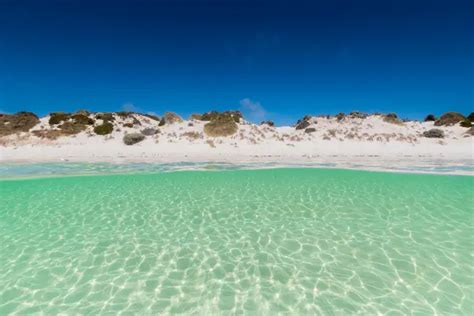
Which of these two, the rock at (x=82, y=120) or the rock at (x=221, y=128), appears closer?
the rock at (x=221, y=128)

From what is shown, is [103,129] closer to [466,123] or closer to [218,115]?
[218,115]

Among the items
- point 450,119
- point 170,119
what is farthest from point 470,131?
point 170,119

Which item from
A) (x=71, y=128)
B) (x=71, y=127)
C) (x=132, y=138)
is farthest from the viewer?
(x=71, y=127)

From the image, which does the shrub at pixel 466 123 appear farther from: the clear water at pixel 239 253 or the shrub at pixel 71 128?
the shrub at pixel 71 128

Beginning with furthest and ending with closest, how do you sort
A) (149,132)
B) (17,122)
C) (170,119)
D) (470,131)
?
(170,119) → (17,122) → (149,132) → (470,131)

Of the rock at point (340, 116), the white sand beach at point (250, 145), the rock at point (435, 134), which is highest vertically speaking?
the rock at point (340, 116)

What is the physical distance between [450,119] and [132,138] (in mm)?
48527

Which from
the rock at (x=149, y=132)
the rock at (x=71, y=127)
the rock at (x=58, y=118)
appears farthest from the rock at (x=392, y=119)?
the rock at (x=58, y=118)

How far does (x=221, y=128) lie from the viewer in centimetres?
3834

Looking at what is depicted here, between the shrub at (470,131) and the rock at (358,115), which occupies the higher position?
the rock at (358,115)

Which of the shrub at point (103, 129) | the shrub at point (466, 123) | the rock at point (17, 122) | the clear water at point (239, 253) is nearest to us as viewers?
the clear water at point (239, 253)

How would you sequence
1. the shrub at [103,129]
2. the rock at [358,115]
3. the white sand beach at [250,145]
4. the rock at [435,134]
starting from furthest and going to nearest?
the rock at [358,115], the shrub at [103,129], the rock at [435,134], the white sand beach at [250,145]

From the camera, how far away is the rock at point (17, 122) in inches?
1496

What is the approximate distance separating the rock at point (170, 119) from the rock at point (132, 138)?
305 inches
